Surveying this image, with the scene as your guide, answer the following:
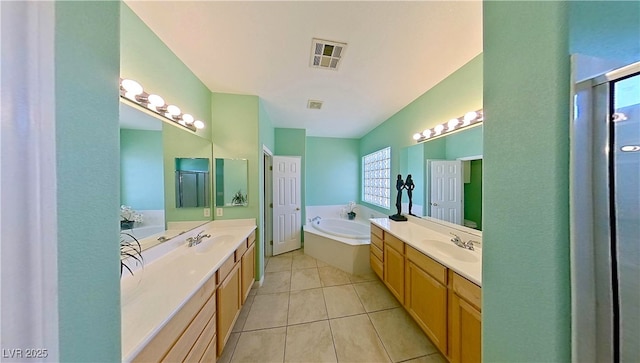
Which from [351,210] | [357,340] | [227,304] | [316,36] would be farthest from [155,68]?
[351,210]

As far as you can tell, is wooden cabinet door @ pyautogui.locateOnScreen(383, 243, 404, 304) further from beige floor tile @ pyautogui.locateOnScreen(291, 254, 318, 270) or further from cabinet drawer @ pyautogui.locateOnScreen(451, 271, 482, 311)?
beige floor tile @ pyautogui.locateOnScreen(291, 254, 318, 270)

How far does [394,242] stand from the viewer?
2.18 m

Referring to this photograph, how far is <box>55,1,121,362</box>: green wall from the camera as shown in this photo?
Answer: 1.28 feet

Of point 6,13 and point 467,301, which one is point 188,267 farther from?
point 467,301

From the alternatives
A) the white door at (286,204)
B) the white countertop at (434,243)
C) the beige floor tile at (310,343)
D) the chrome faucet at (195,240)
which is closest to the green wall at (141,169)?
the chrome faucet at (195,240)

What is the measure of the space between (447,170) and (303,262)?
2552 mm

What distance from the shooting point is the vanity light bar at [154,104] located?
1.28 metres

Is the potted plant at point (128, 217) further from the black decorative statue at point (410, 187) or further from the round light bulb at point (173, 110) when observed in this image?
the black decorative statue at point (410, 187)

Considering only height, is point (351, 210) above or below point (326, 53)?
below

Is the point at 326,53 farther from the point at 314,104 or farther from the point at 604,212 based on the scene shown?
the point at 604,212

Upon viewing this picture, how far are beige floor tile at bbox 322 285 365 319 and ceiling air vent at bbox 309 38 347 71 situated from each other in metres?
2.54

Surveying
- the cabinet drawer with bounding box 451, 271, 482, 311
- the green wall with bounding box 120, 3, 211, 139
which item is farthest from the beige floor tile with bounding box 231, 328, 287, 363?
the green wall with bounding box 120, 3, 211, 139

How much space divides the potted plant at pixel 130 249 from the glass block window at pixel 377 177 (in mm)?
3195

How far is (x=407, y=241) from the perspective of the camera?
74.2 inches
